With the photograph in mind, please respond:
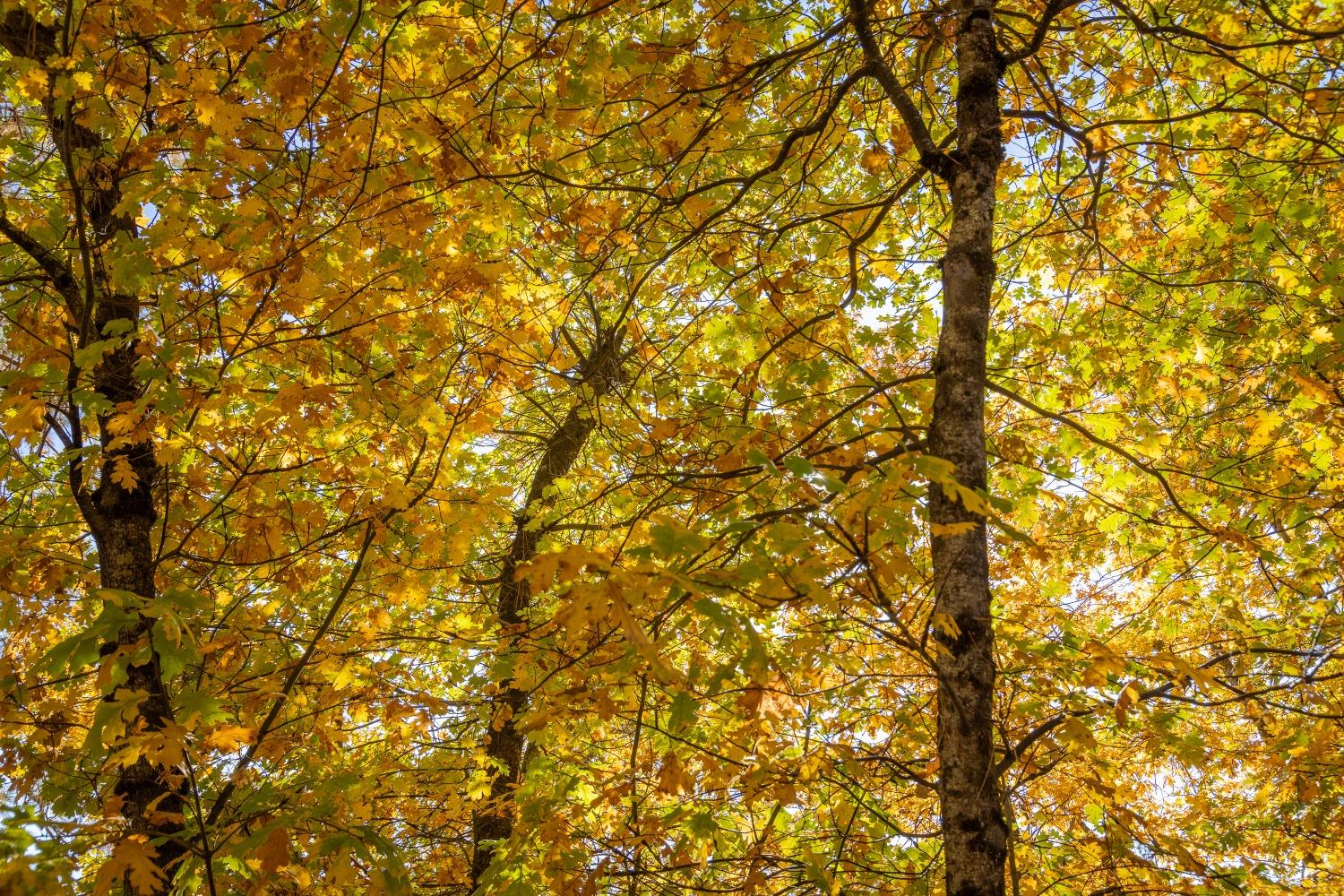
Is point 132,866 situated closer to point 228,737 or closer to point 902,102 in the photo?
point 228,737

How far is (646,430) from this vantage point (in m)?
4.56

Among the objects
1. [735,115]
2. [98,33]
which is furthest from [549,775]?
[98,33]

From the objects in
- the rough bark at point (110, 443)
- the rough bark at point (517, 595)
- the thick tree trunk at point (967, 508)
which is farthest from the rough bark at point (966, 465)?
the rough bark at point (110, 443)

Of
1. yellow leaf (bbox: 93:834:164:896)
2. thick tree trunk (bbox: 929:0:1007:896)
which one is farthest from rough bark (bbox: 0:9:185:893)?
thick tree trunk (bbox: 929:0:1007:896)

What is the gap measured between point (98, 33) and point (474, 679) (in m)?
4.08

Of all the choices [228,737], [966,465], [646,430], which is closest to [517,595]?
[646,430]

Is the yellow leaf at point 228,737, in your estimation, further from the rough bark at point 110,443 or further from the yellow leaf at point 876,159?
the yellow leaf at point 876,159

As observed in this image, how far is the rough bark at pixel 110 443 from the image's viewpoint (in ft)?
12.3

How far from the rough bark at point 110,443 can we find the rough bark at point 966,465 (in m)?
3.63

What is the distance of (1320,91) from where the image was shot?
369 centimetres

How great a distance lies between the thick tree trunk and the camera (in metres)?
2.31

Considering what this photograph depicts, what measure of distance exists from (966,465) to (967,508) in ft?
2.39

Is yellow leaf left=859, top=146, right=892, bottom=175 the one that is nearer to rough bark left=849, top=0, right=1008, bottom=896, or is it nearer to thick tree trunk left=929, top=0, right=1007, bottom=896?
rough bark left=849, top=0, right=1008, bottom=896

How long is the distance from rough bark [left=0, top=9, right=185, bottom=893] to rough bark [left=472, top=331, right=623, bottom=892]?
1970 millimetres
